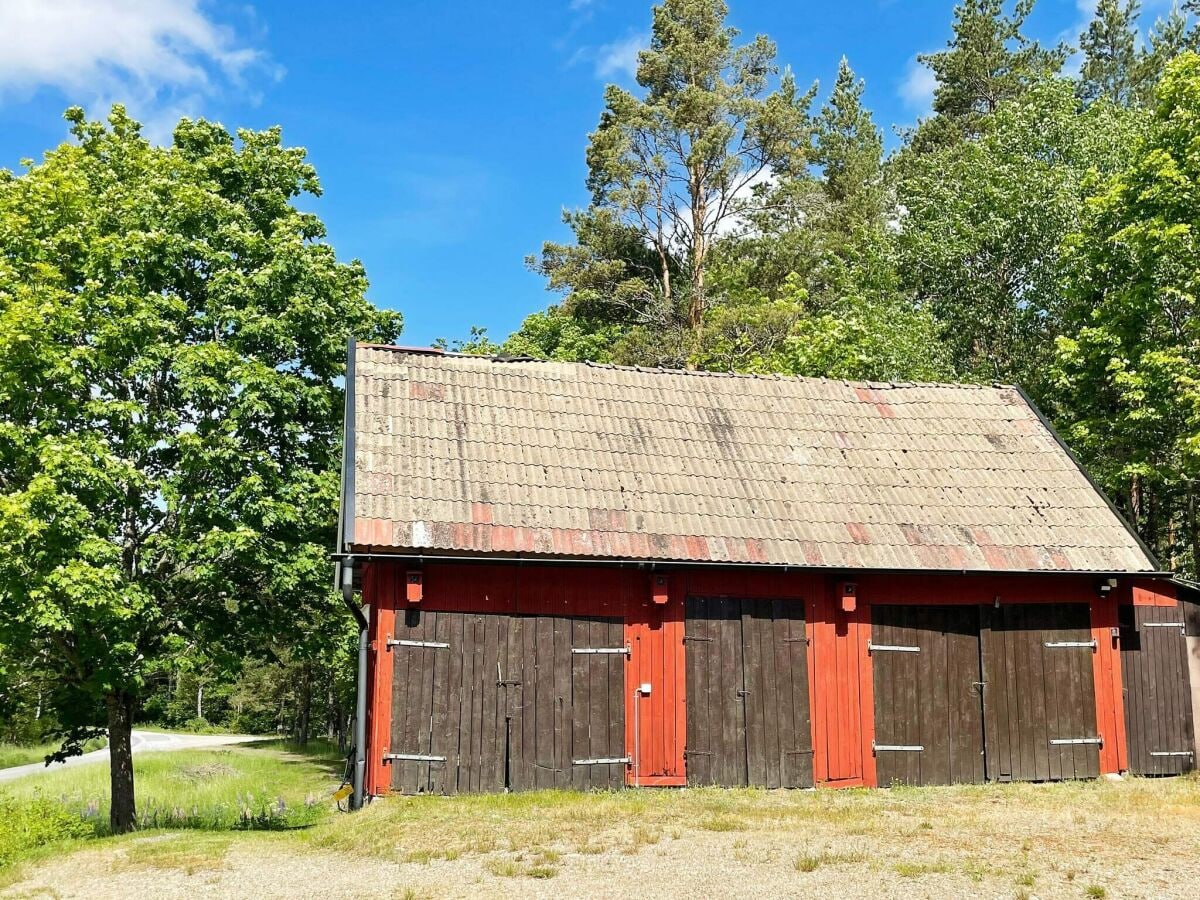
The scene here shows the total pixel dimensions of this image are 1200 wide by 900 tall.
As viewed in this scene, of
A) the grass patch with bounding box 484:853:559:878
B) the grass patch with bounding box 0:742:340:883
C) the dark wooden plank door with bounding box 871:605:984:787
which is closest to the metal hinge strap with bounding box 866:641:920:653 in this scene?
the dark wooden plank door with bounding box 871:605:984:787

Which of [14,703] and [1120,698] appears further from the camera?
[14,703]

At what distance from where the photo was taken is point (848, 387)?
56.0 ft

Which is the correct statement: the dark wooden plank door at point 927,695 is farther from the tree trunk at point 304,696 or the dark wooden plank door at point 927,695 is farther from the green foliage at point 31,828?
the tree trunk at point 304,696

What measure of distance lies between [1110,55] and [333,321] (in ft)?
115

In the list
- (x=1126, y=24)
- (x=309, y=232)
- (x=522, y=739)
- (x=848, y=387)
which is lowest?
(x=522, y=739)

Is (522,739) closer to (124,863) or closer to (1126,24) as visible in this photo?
(124,863)

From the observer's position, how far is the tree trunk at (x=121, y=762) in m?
16.8

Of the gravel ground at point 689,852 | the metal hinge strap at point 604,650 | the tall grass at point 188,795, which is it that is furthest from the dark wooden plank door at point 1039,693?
the tall grass at point 188,795

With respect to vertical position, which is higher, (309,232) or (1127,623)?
(309,232)

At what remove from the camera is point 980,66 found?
41.4 meters

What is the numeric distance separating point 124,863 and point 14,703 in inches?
380

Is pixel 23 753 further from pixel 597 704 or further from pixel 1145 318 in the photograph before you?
pixel 1145 318

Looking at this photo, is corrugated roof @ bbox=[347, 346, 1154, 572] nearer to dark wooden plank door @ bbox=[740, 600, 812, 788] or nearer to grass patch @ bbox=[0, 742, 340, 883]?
dark wooden plank door @ bbox=[740, 600, 812, 788]

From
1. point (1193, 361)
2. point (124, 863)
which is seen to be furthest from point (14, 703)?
point (1193, 361)
